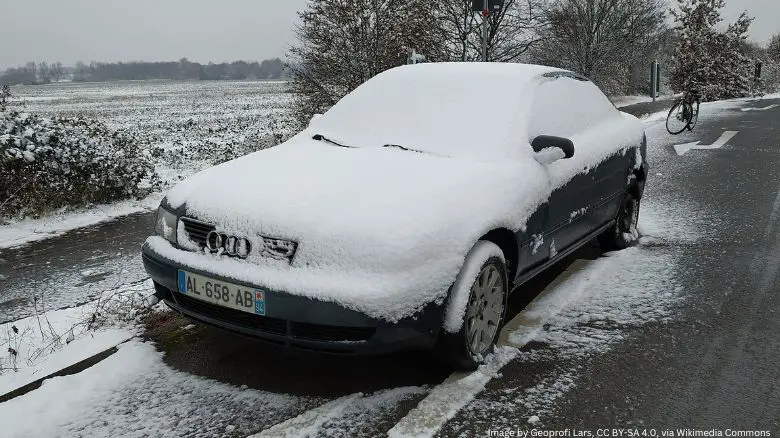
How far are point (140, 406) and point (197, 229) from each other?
35.3 inches

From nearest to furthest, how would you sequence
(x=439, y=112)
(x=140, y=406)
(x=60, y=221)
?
(x=140, y=406)
(x=439, y=112)
(x=60, y=221)

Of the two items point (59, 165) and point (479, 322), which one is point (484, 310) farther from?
point (59, 165)

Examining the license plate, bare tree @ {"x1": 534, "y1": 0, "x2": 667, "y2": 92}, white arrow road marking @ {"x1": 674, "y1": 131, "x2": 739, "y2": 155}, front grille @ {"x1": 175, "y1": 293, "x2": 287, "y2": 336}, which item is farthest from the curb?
bare tree @ {"x1": 534, "y1": 0, "x2": 667, "y2": 92}

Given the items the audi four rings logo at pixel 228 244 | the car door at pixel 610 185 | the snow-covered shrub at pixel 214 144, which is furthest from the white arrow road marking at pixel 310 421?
the snow-covered shrub at pixel 214 144

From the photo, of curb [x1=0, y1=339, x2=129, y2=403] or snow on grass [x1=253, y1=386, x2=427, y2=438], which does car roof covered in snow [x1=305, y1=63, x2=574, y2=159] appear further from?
curb [x1=0, y1=339, x2=129, y2=403]

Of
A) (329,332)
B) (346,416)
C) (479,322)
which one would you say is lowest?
(346,416)

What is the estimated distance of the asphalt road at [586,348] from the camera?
2900 millimetres

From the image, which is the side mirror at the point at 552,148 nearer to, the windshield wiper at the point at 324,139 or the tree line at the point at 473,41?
the windshield wiper at the point at 324,139

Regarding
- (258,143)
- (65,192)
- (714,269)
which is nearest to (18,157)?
(65,192)

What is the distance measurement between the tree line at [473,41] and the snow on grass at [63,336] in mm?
10909

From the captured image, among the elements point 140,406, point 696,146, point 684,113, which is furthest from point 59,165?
point 684,113

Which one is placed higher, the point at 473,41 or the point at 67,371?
the point at 473,41

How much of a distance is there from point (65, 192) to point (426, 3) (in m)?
10.7

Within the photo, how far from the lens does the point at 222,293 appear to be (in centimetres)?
302
